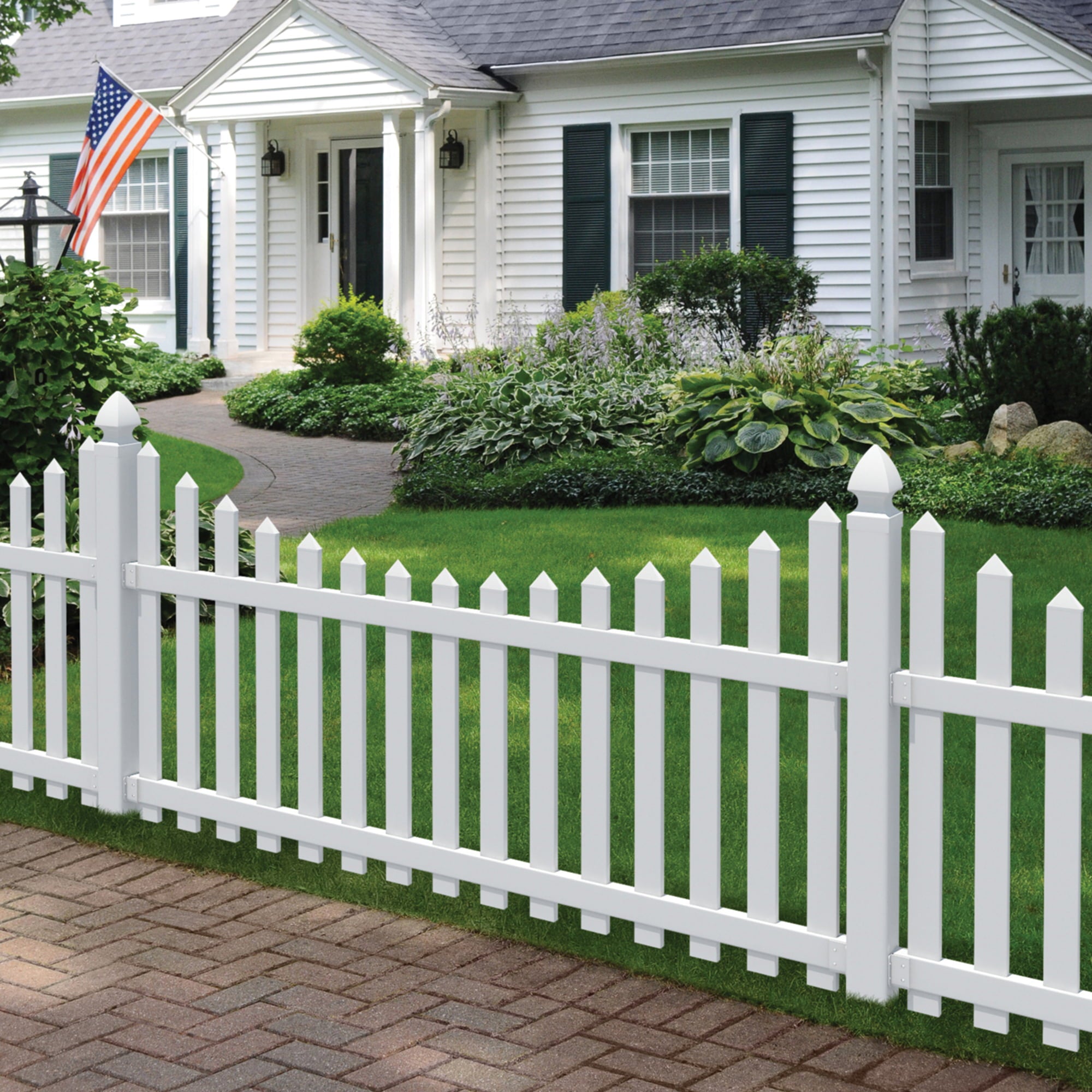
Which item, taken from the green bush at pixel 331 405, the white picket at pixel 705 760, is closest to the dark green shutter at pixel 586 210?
the green bush at pixel 331 405

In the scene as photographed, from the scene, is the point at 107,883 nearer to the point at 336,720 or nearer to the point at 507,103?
the point at 336,720

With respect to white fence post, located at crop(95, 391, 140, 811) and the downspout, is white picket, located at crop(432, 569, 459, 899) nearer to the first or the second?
white fence post, located at crop(95, 391, 140, 811)

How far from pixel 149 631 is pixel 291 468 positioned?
8.30m

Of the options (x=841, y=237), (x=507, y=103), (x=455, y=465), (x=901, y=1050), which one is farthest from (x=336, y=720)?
(x=507, y=103)

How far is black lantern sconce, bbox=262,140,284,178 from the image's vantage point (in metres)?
19.8

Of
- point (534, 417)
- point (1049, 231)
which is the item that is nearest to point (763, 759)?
point (534, 417)

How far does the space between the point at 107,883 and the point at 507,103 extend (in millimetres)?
14940

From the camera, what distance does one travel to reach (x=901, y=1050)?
3562 millimetres

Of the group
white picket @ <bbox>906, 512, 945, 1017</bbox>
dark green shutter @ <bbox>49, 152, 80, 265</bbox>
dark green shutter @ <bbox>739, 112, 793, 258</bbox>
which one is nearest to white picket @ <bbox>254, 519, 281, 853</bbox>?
white picket @ <bbox>906, 512, 945, 1017</bbox>

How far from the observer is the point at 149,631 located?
5.00 metres

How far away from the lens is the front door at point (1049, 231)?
17.3 metres

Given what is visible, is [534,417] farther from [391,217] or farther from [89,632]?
[89,632]

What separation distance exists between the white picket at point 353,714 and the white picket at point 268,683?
238mm

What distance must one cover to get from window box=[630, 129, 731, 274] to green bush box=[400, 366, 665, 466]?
15.5 feet
